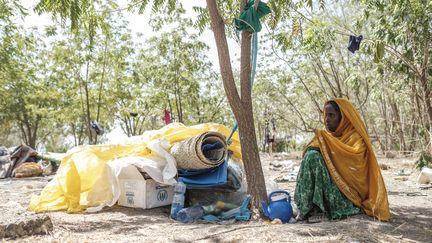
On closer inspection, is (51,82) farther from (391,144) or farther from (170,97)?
(391,144)

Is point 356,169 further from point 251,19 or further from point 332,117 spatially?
point 251,19

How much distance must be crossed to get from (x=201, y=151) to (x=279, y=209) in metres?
1.06

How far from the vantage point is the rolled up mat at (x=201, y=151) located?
402cm

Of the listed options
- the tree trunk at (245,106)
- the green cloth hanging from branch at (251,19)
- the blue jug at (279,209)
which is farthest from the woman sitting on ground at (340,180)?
the green cloth hanging from branch at (251,19)

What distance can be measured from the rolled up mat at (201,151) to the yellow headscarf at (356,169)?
3.63 ft

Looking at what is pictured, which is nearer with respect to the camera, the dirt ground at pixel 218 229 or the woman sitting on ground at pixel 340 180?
the dirt ground at pixel 218 229

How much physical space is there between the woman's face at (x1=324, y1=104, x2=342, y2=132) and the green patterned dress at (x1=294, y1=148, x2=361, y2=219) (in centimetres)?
49

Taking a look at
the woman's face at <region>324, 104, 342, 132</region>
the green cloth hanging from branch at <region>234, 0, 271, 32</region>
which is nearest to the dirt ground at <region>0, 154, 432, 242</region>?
the woman's face at <region>324, 104, 342, 132</region>

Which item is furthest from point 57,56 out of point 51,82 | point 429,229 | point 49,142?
point 49,142

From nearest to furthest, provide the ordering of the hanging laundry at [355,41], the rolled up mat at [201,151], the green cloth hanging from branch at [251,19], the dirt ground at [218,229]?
the dirt ground at [218,229]
the green cloth hanging from branch at [251,19]
the rolled up mat at [201,151]
the hanging laundry at [355,41]

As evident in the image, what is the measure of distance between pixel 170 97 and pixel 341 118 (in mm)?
12718

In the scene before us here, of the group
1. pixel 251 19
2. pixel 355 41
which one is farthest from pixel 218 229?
pixel 355 41

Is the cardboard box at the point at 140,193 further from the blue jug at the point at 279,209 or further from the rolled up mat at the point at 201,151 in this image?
the blue jug at the point at 279,209

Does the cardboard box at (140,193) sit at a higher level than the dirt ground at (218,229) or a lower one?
higher
